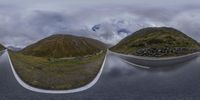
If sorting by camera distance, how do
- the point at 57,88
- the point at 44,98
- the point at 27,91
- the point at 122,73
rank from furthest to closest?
Answer: the point at 122,73
the point at 57,88
the point at 27,91
the point at 44,98

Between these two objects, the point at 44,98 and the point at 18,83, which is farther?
the point at 18,83

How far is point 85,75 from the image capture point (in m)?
45.7

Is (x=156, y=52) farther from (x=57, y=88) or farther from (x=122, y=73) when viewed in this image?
(x=57, y=88)

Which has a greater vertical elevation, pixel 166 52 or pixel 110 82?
pixel 110 82

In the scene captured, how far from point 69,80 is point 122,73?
20.8 feet

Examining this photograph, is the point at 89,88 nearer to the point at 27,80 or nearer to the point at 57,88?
the point at 57,88

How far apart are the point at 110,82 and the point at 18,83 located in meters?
8.73

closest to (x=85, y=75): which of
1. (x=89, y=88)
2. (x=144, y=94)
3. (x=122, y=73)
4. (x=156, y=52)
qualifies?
(x=122, y=73)

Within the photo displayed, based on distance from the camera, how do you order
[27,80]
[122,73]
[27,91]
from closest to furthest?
[27,91], [27,80], [122,73]

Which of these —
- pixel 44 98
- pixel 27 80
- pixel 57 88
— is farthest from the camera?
pixel 27 80

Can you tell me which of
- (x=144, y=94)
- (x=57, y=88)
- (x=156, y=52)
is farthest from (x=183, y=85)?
(x=156, y=52)

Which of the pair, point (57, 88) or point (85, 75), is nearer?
point (57, 88)

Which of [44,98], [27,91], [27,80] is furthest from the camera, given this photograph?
[27,80]

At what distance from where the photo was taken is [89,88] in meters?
33.8
